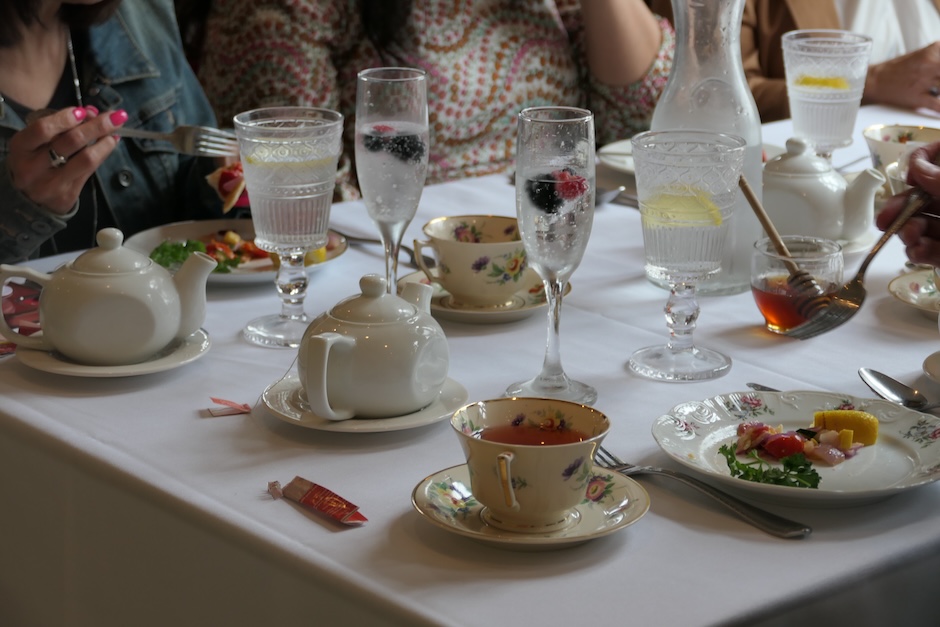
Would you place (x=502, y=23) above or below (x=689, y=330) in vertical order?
above

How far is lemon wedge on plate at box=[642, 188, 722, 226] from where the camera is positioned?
1.03 meters

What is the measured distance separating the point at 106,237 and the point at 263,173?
0.18m

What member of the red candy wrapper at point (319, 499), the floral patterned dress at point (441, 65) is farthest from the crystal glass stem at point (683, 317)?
the floral patterned dress at point (441, 65)

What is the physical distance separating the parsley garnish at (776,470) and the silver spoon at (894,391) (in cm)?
17

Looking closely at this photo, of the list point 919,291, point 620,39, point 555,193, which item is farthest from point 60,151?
point 620,39

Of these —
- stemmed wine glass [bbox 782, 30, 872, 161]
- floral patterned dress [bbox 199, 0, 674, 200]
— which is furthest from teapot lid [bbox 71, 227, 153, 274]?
floral patterned dress [bbox 199, 0, 674, 200]

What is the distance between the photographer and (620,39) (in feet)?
8.01

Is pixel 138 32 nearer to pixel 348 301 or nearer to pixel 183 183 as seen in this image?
pixel 183 183

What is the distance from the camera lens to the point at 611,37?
8.00 ft

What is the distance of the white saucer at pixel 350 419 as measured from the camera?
89 cm

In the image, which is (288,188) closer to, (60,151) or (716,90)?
(60,151)

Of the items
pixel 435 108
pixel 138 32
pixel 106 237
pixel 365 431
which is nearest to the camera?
pixel 365 431

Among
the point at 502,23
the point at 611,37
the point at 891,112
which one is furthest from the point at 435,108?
the point at 891,112

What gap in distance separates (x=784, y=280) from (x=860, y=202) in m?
0.28
